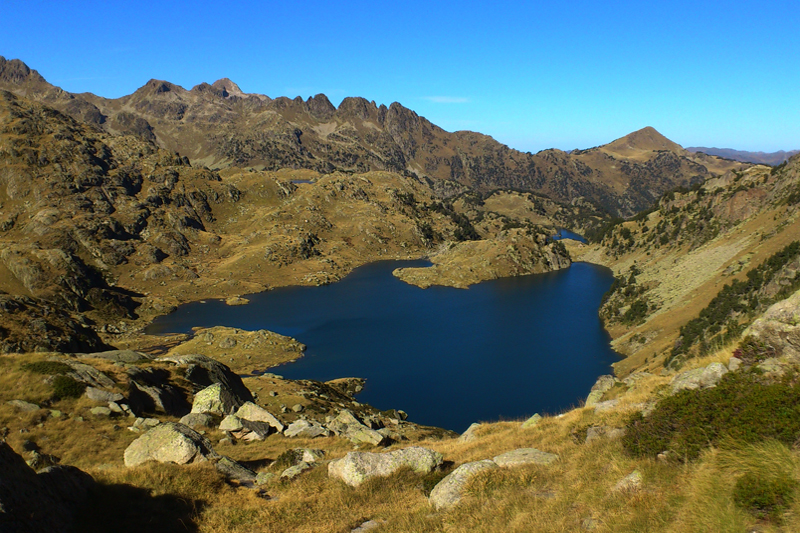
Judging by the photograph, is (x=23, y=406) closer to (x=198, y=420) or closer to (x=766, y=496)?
(x=198, y=420)

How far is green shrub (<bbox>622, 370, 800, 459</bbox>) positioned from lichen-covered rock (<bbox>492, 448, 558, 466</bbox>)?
342cm

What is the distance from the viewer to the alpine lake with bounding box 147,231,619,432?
8681cm

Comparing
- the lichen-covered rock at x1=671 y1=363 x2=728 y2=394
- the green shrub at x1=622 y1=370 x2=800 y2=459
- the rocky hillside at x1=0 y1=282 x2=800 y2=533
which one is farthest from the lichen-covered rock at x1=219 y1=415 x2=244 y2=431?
the lichen-covered rock at x1=671 y1=363 x2=728 y2=394

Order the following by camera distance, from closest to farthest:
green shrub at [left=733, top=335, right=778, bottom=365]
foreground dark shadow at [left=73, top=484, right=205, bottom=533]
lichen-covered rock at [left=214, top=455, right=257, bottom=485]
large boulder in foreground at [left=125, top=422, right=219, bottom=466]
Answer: foreground dark shadow at [left=73, top=484, right=205, bottom=533], green shrub at [left=733, top=335, right=778, bottom=365], lichen-covered rock at [left=214, top=455, right=257, bottom=485], large boulder in foreground at [left=125, top=422, right=219, bottom=466]

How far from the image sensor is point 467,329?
129 m

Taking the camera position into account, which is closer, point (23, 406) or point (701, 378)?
point (701, 378)

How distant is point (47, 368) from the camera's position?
33.0 metres

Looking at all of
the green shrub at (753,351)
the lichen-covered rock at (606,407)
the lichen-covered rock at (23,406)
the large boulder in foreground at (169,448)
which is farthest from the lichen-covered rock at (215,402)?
the green shrub at (753,351)

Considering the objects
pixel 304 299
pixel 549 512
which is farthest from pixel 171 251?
pixel 549 512

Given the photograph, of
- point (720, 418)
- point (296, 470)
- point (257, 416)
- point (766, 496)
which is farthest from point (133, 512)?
point (720, 418)

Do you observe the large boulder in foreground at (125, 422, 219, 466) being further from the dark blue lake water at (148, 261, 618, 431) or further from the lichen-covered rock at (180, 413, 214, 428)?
the dark blue lake water at (148, 261, 618, 431)

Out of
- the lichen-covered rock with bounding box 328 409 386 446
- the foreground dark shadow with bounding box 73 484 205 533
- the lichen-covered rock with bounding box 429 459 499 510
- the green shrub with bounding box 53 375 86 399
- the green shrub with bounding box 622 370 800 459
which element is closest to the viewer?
the green shrub with bounding box 622 370 800 459

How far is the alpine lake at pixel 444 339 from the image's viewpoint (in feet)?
285

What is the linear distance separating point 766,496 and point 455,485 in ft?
33.7
